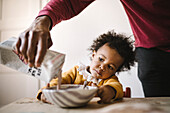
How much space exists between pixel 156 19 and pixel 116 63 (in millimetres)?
342

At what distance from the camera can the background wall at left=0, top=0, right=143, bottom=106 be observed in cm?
171

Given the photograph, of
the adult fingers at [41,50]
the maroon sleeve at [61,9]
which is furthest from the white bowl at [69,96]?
the maroon sleeve at [61,9]

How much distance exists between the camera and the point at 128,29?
66.4 inches

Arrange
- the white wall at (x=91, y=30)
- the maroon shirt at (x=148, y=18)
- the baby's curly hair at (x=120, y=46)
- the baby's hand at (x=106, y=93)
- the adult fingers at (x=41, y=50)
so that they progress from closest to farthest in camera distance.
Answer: the adult fingers at (x=41, y=50)
the baby's hand at (x=106, y=93)
the maroon shirt at (x=148, y=18)
the baby's curly hair at (x=120, y=46)
the white wall at (x=91, y=30)

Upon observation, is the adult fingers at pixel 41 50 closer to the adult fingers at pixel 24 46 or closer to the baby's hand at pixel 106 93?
the adult fingers at pixel 24 46

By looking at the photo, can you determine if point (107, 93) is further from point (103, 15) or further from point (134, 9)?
point (103, 15)

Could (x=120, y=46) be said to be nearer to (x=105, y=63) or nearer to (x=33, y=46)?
(x=105, y=63)

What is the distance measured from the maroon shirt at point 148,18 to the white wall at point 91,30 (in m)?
0.71

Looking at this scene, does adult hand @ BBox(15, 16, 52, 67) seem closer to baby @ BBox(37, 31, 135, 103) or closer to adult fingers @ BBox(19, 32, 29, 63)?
adult fingers @ BBox(19, 32, 29, 63)

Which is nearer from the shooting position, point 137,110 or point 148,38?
point 137,110

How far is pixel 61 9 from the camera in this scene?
2.45ft

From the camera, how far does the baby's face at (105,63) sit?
→ 3.00ft

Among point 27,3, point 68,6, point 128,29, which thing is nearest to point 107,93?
point 68,6

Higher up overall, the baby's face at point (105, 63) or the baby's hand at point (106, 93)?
the baby's face at point (105, 63)
